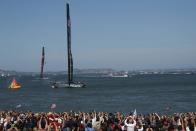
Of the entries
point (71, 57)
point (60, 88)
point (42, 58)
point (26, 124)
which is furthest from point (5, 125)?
point (42, 58)

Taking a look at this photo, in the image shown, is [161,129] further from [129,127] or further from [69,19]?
[69,19]

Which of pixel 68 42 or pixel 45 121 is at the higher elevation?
pixel 68 42

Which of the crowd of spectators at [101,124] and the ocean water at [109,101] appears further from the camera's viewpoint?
the ocean water at [109,101]

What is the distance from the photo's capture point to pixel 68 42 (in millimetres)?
117938

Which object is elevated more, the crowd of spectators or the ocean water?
the crowd of spectators

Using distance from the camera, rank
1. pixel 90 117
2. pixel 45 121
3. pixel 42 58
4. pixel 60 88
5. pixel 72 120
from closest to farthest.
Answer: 1. pixel 72 120
2. pixel 45 121
3. pixel 90 117
4. pixel 60 88
5. pixel 42 58

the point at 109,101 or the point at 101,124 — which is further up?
the point at 101,124

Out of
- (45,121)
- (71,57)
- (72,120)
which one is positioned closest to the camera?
(72,120)

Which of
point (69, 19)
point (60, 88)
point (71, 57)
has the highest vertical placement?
point (69, 19)

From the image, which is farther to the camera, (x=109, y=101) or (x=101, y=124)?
(x=109, y=101)

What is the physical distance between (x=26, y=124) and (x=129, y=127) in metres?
6.02

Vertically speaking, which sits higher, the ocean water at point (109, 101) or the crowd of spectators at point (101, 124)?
the crowd of spectators at point (101, 124)

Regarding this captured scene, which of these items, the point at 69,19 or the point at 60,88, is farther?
the point at 60,88

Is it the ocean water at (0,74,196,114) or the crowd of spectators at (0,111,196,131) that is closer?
the crowd of spectators at (0,111,196,131)
